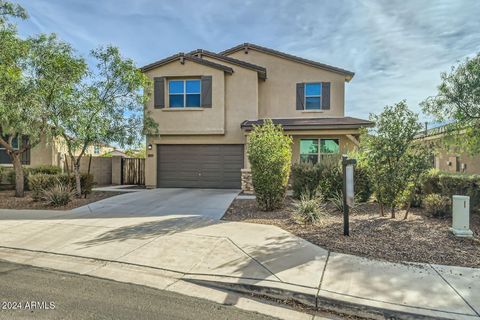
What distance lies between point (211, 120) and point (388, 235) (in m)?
11.0

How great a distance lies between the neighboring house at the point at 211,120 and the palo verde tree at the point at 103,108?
257 centimetres

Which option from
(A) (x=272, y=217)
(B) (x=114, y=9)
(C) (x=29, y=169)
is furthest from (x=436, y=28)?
(C) (x=29, y=169)

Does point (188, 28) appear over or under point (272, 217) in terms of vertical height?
over

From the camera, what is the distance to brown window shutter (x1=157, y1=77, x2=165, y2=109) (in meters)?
16.4

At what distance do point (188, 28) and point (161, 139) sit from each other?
6.17 metres

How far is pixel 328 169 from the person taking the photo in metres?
11.3

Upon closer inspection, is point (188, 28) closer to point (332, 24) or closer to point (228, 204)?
point (332, 24)

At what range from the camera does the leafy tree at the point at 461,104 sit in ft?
27.2

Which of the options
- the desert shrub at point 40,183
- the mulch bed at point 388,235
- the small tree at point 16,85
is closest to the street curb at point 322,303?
the mulch bed at point 388,235

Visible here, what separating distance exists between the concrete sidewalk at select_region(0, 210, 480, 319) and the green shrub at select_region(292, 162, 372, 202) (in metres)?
4.22

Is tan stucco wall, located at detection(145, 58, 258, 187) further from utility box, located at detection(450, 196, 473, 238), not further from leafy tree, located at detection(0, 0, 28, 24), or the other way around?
utility box, located at detection(450, 196, 473, 238)

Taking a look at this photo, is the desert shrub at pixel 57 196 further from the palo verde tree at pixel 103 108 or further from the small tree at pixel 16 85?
the small tree at pixel 16 85

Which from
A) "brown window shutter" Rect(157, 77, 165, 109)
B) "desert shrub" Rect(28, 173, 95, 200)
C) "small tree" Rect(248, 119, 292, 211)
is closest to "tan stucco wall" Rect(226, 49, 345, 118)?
"brown window shutter" Rect(157, 77, 165, 109)

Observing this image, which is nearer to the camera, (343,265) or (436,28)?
(343,265)
